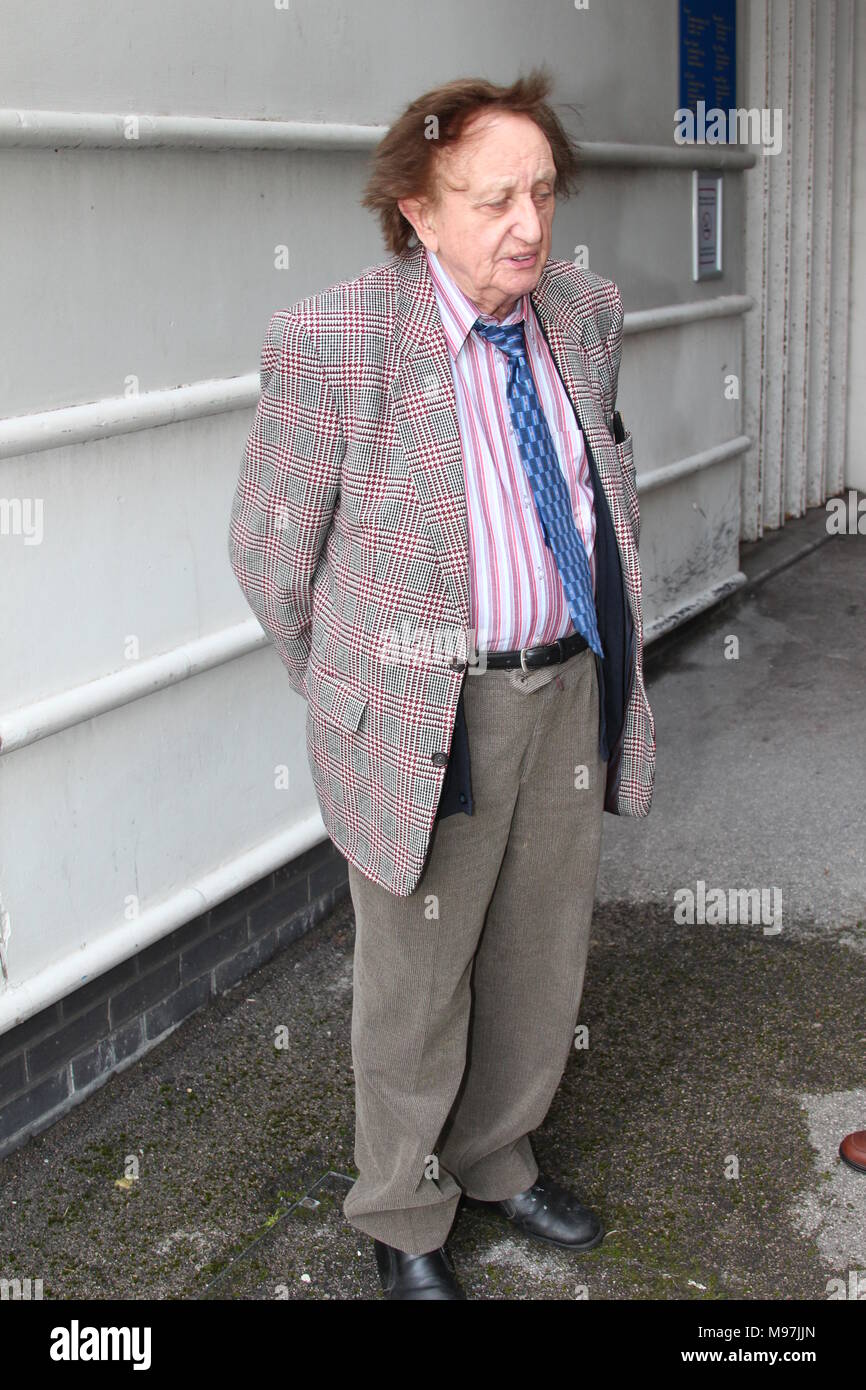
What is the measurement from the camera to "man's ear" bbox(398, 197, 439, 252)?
2.45 m

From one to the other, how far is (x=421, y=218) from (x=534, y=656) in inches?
29.3

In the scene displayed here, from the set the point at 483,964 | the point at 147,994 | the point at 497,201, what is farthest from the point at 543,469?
the point at 147,994

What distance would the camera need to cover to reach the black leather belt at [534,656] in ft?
8.28

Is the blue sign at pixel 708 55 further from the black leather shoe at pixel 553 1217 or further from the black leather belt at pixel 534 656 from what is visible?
the black leather shoe at pixel 553 1217

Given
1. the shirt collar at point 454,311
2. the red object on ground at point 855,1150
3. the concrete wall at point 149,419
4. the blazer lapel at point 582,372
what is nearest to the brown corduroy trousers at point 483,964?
the blazer lapel at point 582,372

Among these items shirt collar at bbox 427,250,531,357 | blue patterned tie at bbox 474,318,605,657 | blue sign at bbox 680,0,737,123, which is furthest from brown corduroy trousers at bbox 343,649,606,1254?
blue sign at bbox 680,0,737,123

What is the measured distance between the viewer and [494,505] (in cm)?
247

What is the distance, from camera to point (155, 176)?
11.0ft

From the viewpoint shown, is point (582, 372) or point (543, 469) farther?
point (582, 372)

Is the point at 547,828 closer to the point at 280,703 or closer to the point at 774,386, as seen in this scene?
the point at 280,703

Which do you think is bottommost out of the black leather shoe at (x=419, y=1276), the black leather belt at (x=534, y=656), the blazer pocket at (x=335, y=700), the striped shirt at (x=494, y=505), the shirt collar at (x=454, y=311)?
the black leather shoe at (x=419, y=1276)

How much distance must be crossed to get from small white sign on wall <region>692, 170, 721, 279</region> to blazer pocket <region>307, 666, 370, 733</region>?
403 cm

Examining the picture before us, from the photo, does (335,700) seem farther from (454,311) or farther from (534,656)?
(454,311)

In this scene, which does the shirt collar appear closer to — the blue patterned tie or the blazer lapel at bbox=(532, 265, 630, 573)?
the blue patterned tie
